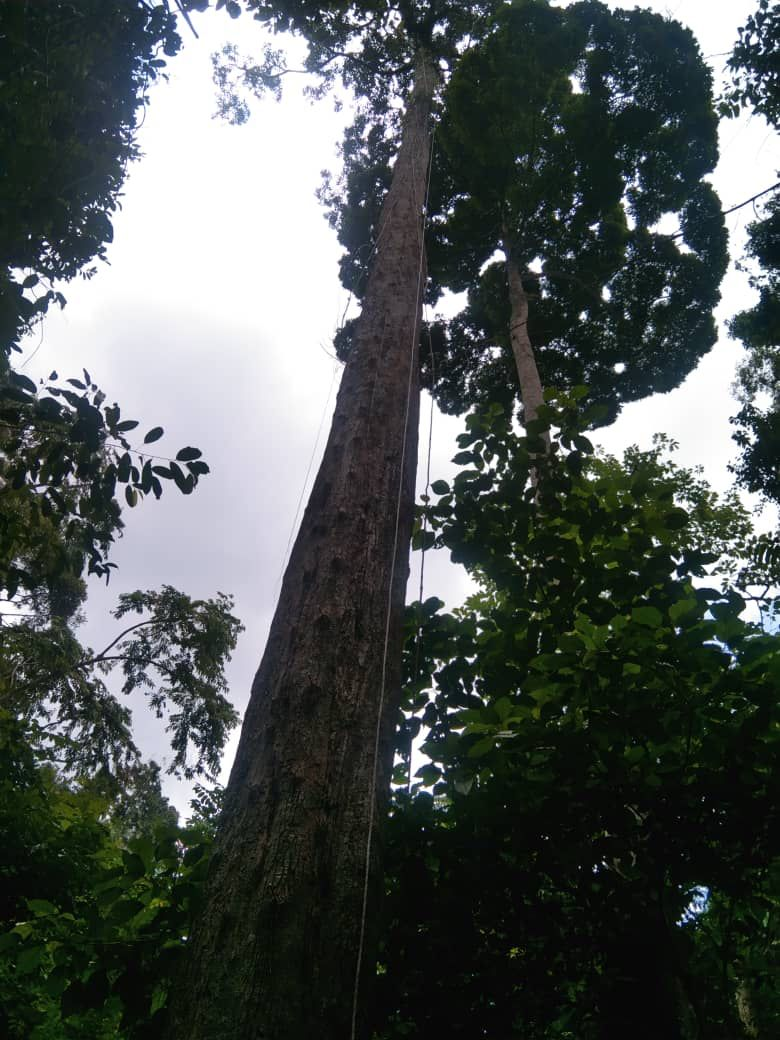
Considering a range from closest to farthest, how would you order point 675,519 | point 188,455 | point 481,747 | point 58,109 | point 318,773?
point 318,773 → point 481,747 → point 675,519 → point 188,455 → point 58,109

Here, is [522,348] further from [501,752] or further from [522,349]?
[501,752]

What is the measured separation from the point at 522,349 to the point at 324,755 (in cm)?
661

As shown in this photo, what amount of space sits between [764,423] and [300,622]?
51.9 feet

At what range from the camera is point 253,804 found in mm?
1325

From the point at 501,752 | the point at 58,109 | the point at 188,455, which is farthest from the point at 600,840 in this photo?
the point at 58,109

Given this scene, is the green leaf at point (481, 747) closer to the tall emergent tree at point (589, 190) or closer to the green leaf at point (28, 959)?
the green leaf at point (28, 959)

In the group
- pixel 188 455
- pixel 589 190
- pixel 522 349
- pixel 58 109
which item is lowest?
pixel 188 455

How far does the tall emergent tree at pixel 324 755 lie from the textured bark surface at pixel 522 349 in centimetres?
318

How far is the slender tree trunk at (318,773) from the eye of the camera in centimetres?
106

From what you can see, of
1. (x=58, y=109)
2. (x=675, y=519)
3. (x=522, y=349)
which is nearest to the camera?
(x=675, y=519)

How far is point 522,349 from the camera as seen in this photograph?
723cm

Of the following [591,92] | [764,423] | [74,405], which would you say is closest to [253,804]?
[74,405]

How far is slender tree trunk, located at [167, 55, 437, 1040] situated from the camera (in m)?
1.06

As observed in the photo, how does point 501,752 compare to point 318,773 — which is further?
point 501,752
